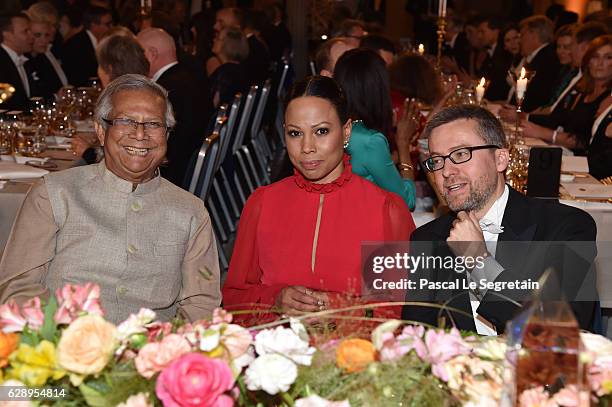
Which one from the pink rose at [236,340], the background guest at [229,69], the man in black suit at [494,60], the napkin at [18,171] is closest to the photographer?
the pink rose at [236,340]

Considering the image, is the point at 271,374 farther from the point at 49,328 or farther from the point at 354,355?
the point at 49,328

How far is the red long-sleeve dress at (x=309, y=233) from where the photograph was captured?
279 centimetres

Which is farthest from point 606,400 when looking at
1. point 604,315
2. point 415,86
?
point 415,86

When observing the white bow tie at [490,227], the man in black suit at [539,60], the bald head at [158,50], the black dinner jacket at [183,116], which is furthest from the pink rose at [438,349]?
the man in black suit at [539,60]

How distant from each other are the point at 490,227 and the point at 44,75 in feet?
20.5

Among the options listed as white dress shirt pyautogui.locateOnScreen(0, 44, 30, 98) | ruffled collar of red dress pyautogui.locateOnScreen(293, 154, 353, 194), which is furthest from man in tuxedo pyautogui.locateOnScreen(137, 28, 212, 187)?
ruffled collar of red dress pyautogui.locateOnScreen(293, 154, 353, 194)

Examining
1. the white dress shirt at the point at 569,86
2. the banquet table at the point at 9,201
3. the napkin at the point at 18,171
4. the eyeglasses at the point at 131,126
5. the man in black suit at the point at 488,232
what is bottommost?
the banquet table at the point at 9,201

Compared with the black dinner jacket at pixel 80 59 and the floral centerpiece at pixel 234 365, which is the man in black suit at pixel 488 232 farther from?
the black dinner jacket at pixel 80 59

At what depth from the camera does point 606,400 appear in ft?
4.90

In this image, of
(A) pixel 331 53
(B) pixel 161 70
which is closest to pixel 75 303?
(A) pixel 331 53

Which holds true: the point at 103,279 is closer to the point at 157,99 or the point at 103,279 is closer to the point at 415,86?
the point at 157,99

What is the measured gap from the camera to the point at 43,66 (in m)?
8.01

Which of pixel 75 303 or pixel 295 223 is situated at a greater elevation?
pixel 75 303

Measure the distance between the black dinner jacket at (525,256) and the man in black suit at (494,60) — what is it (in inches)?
285
